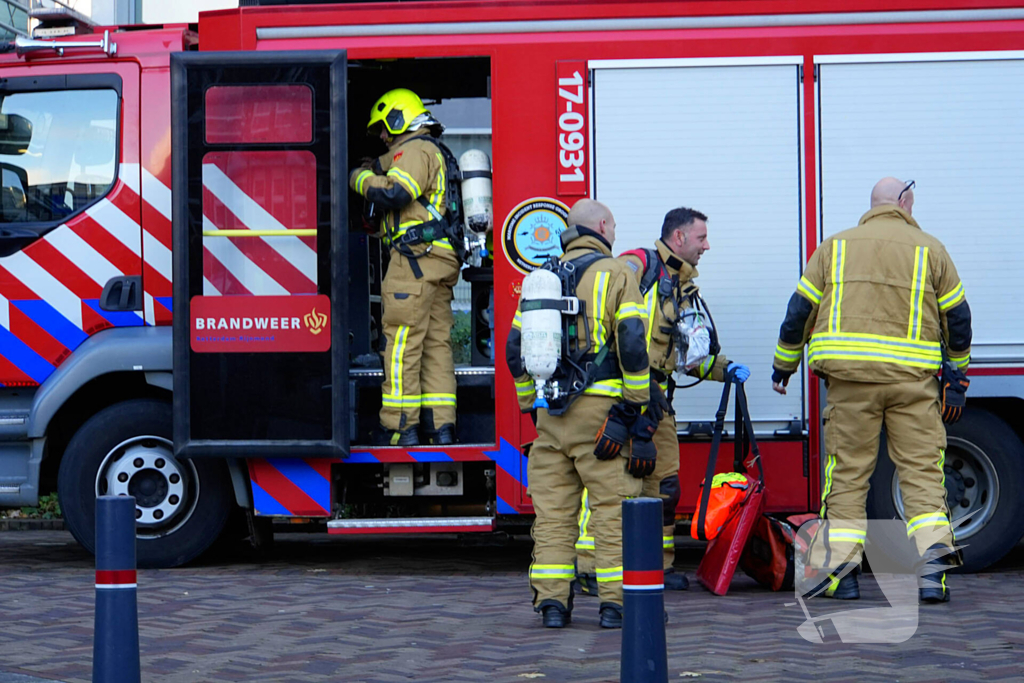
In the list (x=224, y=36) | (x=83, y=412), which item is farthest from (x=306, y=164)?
(x=83, y=412)

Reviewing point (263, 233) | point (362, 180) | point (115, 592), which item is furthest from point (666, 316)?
point (115, 592)

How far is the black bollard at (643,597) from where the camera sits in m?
3.82

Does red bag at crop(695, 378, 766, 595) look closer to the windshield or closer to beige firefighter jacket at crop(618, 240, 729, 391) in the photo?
beige firefighter jacket at crop(618, 240, 729, 391)

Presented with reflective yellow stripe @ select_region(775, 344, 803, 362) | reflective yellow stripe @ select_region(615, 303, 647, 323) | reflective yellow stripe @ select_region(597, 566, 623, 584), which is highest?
reflective yellow stripe @ select_region(615, 303, 647, 323)

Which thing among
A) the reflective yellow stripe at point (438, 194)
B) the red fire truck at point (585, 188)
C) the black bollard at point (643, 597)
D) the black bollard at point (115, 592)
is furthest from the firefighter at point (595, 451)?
the black bollard at point (115, 592)

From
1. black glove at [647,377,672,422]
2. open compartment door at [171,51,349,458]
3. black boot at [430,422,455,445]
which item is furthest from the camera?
black boot at [430,422,455,445]

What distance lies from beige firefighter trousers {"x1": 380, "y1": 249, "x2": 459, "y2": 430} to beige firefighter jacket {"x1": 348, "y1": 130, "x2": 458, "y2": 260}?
5.6 inches

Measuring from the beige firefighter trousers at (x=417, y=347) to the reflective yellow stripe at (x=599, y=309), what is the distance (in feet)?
5.79

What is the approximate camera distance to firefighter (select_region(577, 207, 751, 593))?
6500 mm

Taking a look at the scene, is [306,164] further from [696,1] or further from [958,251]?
[958,251]

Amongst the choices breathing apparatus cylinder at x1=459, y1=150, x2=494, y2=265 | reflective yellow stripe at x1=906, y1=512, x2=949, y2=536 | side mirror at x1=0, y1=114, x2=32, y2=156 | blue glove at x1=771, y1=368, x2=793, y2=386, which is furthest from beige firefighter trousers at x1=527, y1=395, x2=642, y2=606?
side mirror at x1=0, y1=114, x2=32, y2=156

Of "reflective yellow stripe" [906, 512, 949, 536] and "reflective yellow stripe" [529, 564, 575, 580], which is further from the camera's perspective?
"reflective yellow stripe" [906, 512, 949, 536]

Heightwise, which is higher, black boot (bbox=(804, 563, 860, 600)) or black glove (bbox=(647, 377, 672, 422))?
black glove (bbox=(647, 377, 672, 422))

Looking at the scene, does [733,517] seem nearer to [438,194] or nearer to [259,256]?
[438,194]
